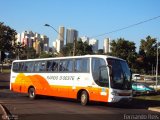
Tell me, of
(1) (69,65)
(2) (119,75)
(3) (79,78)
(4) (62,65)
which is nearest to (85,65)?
(3) (79,78)

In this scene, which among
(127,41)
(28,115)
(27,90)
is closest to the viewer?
(28,115)

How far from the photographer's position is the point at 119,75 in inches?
898

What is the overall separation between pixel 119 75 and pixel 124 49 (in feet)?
241

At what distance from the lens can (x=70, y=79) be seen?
2528cm

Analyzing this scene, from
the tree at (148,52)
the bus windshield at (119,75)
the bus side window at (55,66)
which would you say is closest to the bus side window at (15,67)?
the bus side window at (55,66)

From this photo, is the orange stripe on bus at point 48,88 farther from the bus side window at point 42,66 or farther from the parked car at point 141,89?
the parked car at point 141,89

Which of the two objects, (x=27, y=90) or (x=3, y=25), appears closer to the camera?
(x=27, y=90)

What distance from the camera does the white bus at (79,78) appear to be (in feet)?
74.2

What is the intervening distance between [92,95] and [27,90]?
749 cm

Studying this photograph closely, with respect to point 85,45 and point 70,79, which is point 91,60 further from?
point 85,45

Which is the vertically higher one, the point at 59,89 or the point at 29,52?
the point at 29,52

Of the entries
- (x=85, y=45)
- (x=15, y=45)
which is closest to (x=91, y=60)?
(x=85, y=45)

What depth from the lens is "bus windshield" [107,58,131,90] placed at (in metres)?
22.5

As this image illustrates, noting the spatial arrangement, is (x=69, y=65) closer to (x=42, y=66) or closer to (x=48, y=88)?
(x=48, y=88)
